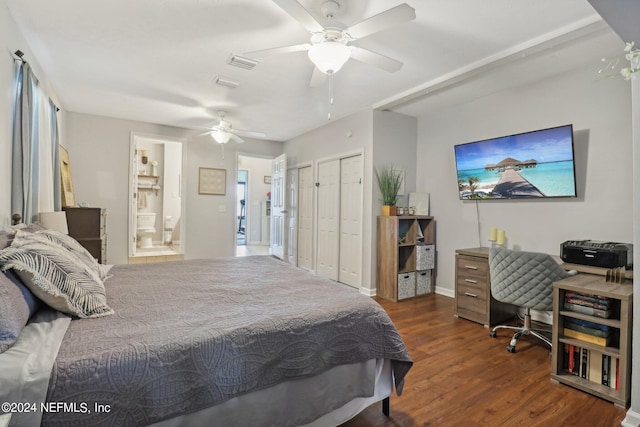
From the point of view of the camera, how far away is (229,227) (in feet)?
19.9

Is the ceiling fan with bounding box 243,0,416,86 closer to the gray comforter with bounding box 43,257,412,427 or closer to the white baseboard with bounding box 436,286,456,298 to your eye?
the gray comforter with bounding box 43,257,412,427

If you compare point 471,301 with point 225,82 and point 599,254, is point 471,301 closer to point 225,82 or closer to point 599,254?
point 599,254

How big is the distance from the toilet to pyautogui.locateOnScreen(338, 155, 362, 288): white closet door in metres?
Answer: 4.14

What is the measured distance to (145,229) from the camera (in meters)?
6.25

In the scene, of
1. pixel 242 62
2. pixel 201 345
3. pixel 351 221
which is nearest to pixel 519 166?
pixel 351 221

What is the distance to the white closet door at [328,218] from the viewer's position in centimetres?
491

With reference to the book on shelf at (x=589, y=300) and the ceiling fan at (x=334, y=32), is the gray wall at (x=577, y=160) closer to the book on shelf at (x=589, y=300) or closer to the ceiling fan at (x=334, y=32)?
the book on shelf at (x=589, y=300)

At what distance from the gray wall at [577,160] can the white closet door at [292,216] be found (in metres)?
2.63

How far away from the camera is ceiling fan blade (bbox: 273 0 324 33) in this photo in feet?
5.32

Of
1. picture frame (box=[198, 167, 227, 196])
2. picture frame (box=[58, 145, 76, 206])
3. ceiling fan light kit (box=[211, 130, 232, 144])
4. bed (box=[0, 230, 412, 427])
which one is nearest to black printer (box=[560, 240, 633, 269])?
bed (box=[0, 230, 412, 427])

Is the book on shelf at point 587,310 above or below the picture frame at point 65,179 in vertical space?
below

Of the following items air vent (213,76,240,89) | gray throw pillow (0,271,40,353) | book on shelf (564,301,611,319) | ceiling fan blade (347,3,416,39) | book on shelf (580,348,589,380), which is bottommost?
book on shelf (580,348,589,380)

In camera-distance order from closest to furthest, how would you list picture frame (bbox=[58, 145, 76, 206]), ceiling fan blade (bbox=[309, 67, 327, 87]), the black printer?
the black printer < ceiling fan blade (bbox=[309, 67, 327, 87]) < picture frame (bbox=[58, 145, 76, 206])

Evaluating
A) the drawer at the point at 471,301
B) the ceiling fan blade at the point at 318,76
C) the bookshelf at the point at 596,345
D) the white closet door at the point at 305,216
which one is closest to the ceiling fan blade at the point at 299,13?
the ceiling fan blade at the point at 318,76
